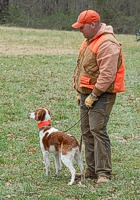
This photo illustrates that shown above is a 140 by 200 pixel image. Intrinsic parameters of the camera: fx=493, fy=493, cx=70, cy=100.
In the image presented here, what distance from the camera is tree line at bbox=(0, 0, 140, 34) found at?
1890 inches

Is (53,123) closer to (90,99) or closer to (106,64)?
(90,99)

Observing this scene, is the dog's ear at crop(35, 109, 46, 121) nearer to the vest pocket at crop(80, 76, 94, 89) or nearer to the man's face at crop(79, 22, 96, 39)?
the vest pocket at crop(80, 76, 94, 89)

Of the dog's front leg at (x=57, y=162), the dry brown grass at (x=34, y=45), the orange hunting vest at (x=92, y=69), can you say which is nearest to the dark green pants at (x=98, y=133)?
the orange hunting vest at (x=92, y=69)

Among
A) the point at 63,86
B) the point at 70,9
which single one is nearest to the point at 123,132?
the point at 63,86

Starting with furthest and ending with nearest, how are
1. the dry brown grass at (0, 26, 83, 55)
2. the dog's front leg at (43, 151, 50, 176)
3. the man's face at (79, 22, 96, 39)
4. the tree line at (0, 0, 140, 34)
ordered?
the tree line at (0, 0, 140, 34) → the dry brown grass at (0, 26, 83, 55) → the dog's front leg at (43, 151, 50, 176) → the man's face at (79, 22, 96, 39)

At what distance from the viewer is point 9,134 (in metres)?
9.26

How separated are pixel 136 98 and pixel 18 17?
121ft

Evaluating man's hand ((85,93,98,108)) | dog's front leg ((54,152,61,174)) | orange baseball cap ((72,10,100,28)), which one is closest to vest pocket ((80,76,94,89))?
man's hand ((85,93,98,108))

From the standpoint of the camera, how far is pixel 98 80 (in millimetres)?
6086

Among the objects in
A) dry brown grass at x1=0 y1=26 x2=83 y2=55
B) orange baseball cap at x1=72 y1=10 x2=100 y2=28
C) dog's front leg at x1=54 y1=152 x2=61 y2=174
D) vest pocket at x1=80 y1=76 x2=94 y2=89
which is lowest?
dry brown grass at x1=0 y1=26 x2=83 y2=55

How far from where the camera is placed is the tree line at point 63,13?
48000 mm

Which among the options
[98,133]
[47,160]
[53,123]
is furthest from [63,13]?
[98,133]

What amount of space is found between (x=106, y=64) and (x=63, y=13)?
47.2 meters

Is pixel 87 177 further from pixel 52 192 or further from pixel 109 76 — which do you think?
pixel 109 76
